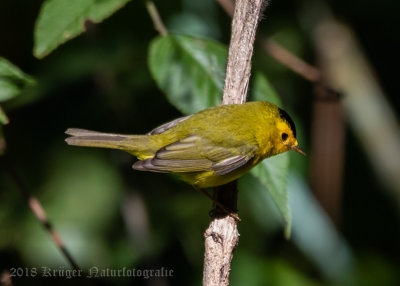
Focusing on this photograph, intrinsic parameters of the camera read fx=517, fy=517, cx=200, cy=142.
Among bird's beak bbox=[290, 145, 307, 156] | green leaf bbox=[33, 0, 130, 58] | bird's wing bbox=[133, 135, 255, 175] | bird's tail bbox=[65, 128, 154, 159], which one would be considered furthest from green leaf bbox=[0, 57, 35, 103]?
bird's beak bbox=[290, 145, 307, 156]

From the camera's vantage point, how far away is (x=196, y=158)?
11.1 feet

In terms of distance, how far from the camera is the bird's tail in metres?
3.18

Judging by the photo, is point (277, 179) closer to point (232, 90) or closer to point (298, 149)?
point (232, 90)

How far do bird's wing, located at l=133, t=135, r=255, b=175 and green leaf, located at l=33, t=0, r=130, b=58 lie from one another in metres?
0.95

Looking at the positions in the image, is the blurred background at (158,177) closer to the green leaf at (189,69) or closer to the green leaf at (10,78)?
the green leaf at (189,69)

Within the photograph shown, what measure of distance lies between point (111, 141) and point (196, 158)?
56 centimetres

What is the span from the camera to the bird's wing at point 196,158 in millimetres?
3174

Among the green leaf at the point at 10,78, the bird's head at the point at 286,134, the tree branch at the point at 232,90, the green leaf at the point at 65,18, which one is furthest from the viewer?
the bird's head at the point at 286,134

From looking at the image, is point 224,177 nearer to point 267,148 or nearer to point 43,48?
point 267,148

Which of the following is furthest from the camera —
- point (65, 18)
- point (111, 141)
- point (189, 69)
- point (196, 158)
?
point (196, 158)

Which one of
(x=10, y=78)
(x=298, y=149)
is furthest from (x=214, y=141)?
(x=10, y=78)

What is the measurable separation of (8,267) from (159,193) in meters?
Result: 1.22

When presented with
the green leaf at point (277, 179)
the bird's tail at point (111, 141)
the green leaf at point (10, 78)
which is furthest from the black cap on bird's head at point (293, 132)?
the green leaf at point (10, 78)

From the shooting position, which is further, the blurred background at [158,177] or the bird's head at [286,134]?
the blurred background at [158,177]
